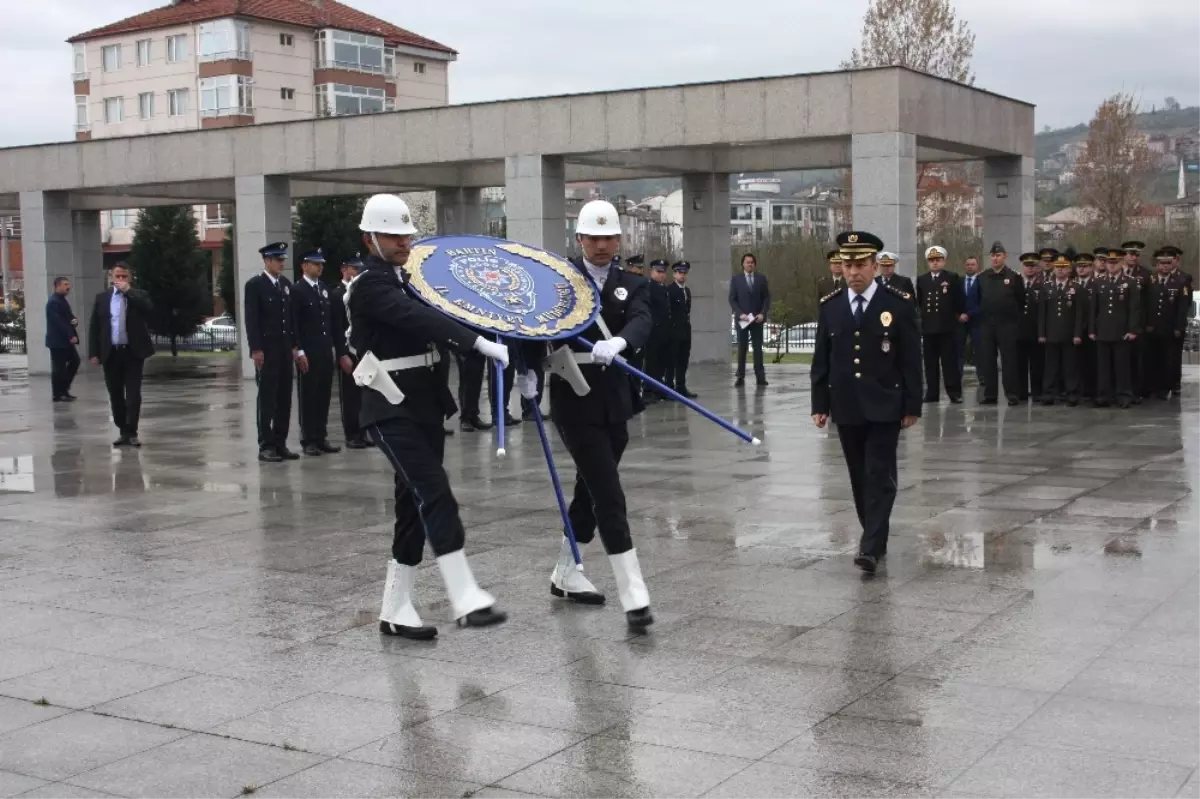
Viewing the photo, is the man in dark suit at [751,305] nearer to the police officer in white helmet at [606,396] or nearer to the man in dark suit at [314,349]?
the man in dark suit at [314,349]

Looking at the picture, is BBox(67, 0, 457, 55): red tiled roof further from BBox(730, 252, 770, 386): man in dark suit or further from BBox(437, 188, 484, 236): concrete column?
BBox(730, 252, 770, 386): man in dark suit

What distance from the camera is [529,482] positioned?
479 inches

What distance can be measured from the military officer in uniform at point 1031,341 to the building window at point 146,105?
68.8 meters

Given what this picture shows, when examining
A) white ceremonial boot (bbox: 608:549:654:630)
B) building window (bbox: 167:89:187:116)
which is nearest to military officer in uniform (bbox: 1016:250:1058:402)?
white ceremonial boot (bbox: 608:549:654:630)

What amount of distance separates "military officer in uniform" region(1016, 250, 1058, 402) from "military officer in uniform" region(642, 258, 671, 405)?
446 cm

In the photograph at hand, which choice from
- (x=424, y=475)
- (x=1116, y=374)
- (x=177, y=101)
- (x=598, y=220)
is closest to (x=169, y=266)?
(x=177, y=101)

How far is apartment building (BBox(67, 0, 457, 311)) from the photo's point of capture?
75625 millimetres

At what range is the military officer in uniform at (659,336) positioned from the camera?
65.6ft

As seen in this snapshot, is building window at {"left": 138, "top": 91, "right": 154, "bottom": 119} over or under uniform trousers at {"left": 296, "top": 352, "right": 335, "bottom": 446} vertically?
over

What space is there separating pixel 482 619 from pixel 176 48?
251 feet

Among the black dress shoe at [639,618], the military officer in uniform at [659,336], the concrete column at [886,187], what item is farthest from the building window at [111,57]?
the black dress shoe at [639,618]

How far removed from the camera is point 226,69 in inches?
2975

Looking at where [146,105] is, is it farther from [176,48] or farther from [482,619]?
[482,619]

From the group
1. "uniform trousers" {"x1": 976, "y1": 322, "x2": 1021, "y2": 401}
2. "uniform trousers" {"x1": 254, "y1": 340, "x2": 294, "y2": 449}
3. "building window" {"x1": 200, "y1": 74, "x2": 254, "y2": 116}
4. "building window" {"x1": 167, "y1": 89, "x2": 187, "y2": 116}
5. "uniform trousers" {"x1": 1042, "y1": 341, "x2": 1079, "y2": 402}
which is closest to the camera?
"uniform trousers" {"x1": 254, "y1": 340, "x2": 294, "y2": 449}
